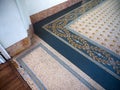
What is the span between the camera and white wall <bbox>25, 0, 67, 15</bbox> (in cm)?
211

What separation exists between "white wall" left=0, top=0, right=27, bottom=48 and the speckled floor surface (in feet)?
0.92

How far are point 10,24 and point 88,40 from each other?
49.0 inches

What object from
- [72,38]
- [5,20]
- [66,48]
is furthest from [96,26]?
[5,20]

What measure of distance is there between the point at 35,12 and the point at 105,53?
61.6 inches

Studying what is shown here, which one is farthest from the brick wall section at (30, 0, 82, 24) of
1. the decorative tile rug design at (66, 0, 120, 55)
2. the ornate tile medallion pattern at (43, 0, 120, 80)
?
the decorative tile rug design at (66, 0, 120, 55)

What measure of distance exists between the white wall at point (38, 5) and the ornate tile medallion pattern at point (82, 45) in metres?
0.37

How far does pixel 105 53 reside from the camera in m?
1.68

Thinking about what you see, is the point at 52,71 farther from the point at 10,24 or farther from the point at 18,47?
the point at 10,24

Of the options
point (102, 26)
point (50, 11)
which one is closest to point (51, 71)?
point (102, 26)

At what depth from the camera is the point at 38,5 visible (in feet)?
7.38

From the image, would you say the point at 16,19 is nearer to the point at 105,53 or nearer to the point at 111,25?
the point at 105,53

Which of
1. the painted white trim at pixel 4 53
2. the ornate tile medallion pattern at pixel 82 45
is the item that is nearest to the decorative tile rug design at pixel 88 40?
the ornate tile medallion pattern at pixel 82 45

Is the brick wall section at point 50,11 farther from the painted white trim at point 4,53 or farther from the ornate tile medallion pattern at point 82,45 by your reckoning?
the painted white trim at point 4,53

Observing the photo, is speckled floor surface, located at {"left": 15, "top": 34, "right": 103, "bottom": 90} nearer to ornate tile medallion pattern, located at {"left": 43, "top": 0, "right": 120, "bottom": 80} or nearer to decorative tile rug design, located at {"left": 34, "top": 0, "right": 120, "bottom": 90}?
decorative tile rug design, located at {"left": 34, "top": 0, "right": 120, "bottom": 90}
